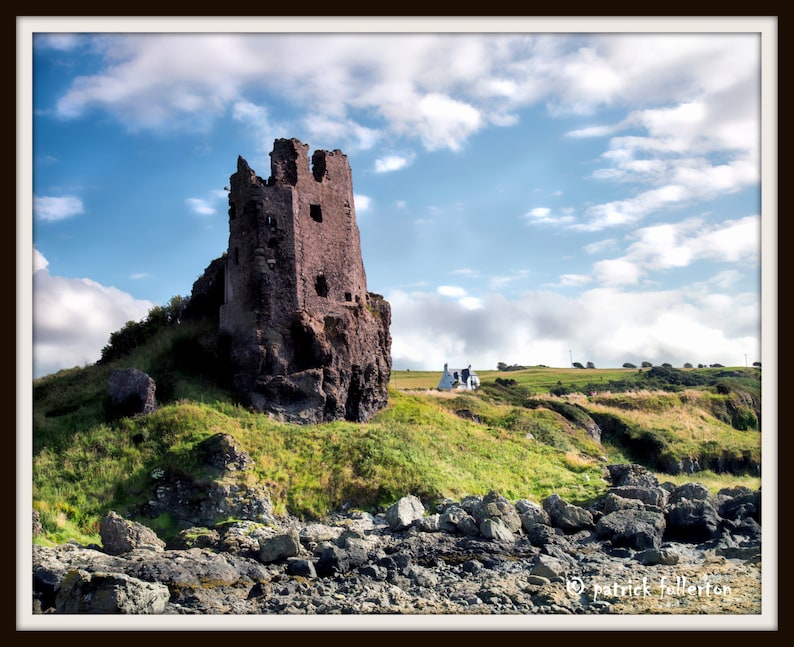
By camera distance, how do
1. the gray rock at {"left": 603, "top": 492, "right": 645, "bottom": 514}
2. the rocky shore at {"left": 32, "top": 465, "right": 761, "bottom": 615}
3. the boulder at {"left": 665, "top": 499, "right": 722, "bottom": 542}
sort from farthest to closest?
the gray rock at {"left": 603, "top": 492, "right": 645, "bottom": 514}
the boulder at {"left": 665, "top": 499, "right": 722, "bottom": 542}
the rocky shore at {"left": 32, "top": 465, "right": 761, "bottom": 615}

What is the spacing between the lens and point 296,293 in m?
29.2

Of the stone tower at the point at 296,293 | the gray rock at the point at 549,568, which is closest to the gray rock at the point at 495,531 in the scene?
the gray rock at the point at 549,568

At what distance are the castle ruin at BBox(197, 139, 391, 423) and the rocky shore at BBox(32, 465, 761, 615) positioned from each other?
747 cm

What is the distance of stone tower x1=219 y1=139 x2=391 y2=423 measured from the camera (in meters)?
28.6

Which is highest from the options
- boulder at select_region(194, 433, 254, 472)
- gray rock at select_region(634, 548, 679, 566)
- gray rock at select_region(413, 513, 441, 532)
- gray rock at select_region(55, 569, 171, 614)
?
boulder at select_region(194, 433, 254, 472)

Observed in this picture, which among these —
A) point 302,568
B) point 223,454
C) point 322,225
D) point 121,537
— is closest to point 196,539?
point 121,537

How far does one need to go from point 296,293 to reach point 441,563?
1443cm

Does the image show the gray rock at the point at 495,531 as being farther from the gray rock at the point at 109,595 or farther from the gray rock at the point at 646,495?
the gray rock at the point at 109,595

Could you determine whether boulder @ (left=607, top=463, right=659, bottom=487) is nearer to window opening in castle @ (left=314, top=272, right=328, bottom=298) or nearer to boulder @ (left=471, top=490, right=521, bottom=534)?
boulder @ (left=471, top=490, right=521, bottom=534)

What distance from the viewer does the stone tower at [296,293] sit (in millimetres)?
28562

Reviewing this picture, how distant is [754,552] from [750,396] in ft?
136

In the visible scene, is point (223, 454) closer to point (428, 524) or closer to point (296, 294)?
point (428, 524)

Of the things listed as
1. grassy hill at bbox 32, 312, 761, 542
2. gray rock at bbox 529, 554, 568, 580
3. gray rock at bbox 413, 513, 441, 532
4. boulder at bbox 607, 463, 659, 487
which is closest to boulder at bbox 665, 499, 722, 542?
grassy hill at bbox 32, 312, 761, 542
